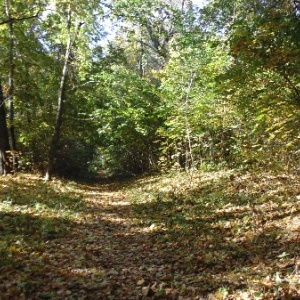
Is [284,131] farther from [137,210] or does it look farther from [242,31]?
[137,210]

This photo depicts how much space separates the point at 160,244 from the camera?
671cm

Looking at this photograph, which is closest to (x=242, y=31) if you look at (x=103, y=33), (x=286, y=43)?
(x=286, y=43)

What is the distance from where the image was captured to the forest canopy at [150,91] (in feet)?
22.3

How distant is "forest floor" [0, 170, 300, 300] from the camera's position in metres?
4.50

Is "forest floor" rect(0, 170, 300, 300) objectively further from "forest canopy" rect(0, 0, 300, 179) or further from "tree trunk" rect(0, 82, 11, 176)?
"tree trunk" rect(0, 82, 11, 176)

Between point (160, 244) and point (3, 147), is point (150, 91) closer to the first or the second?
point (3, 147)

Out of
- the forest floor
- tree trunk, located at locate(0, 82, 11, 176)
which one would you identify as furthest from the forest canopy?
the forest floor

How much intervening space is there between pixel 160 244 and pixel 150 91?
43.8ft

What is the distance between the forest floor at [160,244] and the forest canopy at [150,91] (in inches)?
67.0

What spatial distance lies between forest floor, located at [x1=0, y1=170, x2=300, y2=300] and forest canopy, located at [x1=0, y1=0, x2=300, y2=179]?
1702mm

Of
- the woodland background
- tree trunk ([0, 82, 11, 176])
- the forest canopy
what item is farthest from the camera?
tree trunk ([0, 82, 11, 176])

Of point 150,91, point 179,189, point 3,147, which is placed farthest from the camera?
point 150,91

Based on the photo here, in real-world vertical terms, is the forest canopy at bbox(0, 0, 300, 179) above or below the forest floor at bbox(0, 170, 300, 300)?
above

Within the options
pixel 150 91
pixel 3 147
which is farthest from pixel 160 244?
pixel 150 91
